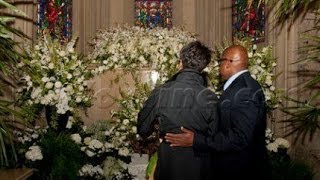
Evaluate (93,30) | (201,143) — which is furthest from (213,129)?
(93,30)

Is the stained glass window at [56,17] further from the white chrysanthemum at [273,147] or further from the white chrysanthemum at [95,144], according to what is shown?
the white chrysanthemum at [273,147]

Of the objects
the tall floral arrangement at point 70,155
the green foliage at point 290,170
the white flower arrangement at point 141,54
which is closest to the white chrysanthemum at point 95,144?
the tall floral arrangement at point 70,155

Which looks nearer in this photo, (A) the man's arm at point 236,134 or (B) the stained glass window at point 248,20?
(A) the man's arm at point 236,134

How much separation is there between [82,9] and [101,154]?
381cm

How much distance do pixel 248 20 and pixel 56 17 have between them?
305 centimetres

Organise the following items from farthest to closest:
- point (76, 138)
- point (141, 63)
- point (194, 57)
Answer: point (141, 63), point (76, 138), point (194, 57)

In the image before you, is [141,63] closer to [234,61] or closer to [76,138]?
[76,138]

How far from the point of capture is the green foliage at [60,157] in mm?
4402

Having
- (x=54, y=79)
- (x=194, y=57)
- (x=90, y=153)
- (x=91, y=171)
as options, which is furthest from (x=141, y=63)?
(x=194, y=57)

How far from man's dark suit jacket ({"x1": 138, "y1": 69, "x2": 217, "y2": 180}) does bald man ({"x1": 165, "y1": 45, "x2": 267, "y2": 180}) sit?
0.21ft

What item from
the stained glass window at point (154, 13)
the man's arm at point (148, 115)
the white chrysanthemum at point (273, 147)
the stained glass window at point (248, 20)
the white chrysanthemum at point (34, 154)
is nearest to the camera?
the man's arm at point (148, 115)

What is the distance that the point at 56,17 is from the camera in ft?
25.3

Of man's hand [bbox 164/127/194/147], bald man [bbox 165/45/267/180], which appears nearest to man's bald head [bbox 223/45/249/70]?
bald man [bbox 165/45/267/180]

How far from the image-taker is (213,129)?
9.78ft
